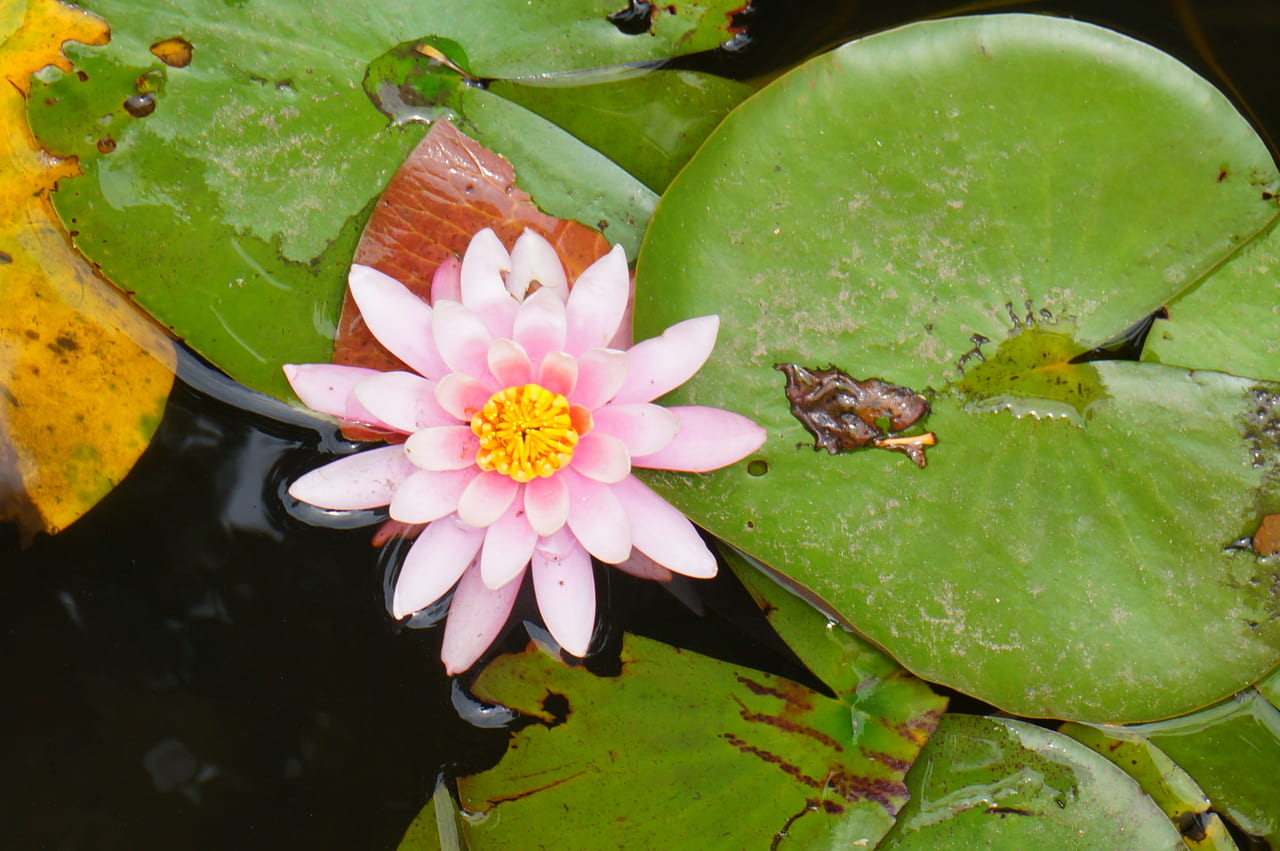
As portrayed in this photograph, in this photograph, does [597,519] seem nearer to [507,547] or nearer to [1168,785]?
[507,547]

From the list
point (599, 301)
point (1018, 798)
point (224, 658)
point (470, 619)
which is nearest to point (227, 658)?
point (224, 658)

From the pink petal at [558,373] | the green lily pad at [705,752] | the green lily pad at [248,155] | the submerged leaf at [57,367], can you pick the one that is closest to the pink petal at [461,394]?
the pink petal at [558,373]

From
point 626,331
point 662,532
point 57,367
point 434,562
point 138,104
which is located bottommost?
point 57,367

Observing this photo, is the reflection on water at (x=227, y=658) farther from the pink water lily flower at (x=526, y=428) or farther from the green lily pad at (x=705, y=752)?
the pink water lily flower at (x=526, y=428)

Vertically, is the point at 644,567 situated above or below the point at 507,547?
below

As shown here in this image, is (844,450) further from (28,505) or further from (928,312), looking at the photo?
(28,505)
